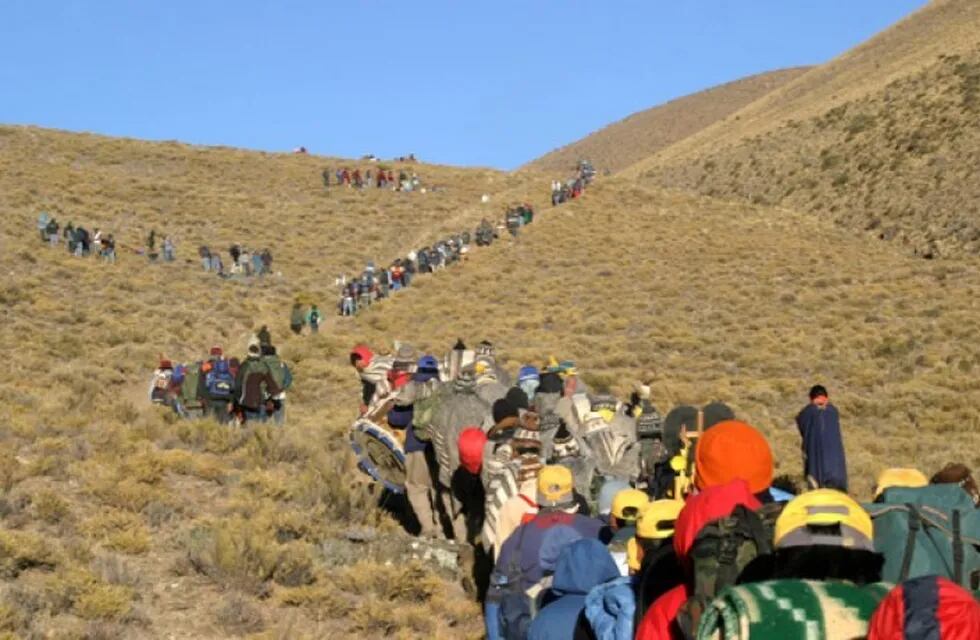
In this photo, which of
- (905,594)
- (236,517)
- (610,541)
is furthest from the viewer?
(236,517)

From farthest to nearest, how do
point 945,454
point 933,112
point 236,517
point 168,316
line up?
point 933,112
point 168,316
point 945,454
point 236,517

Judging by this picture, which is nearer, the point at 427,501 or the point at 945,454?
the point at 427,501

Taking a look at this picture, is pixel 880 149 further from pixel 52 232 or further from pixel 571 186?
pixel 52 232

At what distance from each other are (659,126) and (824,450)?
135350mm

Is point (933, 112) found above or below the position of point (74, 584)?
above

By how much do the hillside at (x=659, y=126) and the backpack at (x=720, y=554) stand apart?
123735mm

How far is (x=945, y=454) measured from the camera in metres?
17.0

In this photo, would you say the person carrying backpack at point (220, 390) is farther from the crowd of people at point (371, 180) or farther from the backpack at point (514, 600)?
the crowd of people at point (371, 180)

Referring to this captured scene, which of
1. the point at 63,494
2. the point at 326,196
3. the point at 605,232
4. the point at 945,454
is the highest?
the point at 326,196

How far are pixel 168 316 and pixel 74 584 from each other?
2543 cm

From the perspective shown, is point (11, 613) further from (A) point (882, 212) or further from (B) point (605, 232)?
(A) point (882, 212)

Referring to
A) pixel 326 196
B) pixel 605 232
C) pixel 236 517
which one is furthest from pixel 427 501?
pixel 326 196

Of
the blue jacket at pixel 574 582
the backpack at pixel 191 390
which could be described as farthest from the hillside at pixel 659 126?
the blue jacket at pixel 574 582

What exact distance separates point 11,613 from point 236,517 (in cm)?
323
